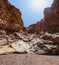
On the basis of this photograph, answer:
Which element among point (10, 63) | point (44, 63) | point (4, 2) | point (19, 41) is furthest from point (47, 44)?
point (4, 2)

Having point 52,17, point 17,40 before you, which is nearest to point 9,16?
point 17,40

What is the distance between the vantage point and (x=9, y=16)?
24.3 m

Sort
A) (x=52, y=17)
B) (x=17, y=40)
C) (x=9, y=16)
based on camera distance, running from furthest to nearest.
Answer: (x=52, y=17), (x=9, y=16), (x=17, y=40)

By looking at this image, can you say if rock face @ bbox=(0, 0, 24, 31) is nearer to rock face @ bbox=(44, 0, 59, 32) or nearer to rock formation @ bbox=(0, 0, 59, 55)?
rock formation @ bbox=(0, 0, 59, 55)

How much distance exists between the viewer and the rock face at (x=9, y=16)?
20641 millimetres

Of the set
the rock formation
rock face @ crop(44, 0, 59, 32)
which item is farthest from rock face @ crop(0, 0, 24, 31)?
rock face @ crop(44, 0, 59, 32)

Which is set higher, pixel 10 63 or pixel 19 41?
pixel 19 41

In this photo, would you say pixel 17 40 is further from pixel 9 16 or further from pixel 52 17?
pixel 52 17

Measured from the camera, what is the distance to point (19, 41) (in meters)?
19.0

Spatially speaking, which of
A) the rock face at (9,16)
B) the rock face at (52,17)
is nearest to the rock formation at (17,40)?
the rock face at (9,16)

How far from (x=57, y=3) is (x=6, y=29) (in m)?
13.3

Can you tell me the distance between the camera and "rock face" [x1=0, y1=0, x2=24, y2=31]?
20641 millimetres

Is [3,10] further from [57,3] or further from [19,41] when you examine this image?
[57,3]

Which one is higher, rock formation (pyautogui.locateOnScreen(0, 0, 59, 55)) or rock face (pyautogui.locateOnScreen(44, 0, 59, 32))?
rock face (pyautogui.locateOnScreen(44, 0, 59, 32))
